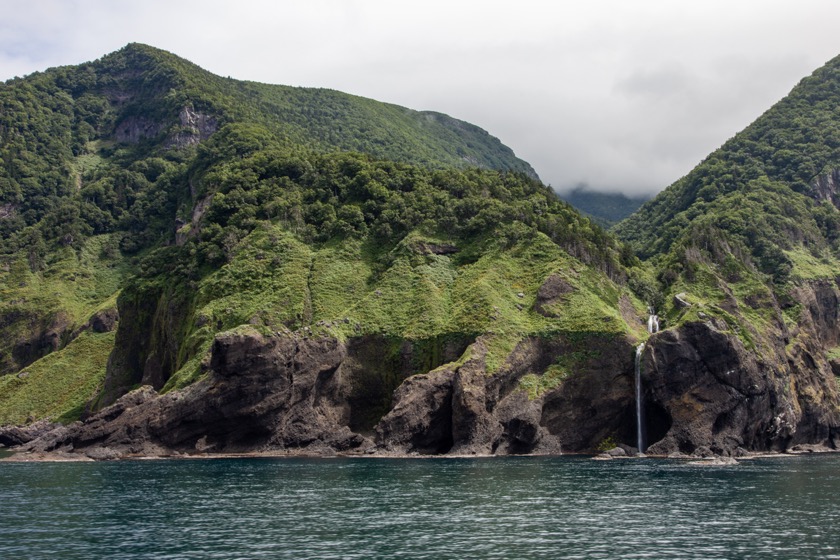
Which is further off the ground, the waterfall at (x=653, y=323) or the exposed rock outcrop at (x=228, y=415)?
the waterfall at (x=653, y=323)

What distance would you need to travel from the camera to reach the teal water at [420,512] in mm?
46125

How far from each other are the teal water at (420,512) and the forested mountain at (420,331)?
21698 millimetres

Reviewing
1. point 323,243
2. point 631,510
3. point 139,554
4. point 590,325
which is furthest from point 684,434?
point 139,554

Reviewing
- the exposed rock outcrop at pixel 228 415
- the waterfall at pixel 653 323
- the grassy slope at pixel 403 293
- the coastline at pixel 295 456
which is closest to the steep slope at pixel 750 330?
the waterfall at pixel 653 323

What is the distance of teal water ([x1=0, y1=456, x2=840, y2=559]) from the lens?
151 feet

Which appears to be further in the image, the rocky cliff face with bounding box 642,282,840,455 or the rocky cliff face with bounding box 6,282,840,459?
the rocky cliff face with bounding box 642,282,840,455

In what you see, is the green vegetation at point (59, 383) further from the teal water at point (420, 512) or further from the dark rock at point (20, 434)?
the teal water at point (420, 512)

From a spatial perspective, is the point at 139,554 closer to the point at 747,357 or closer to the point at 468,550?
the point at 468,550

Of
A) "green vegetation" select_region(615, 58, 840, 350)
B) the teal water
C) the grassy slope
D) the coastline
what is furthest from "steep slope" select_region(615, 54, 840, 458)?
the teal water

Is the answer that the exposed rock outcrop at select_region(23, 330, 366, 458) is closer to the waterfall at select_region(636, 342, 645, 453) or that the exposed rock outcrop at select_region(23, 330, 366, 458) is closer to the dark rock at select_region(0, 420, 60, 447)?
the dark rock at select_region(0, 420, 60, 447)

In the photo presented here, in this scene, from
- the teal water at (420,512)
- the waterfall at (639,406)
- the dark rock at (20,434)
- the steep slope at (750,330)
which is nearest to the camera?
the teal water at (420,512)

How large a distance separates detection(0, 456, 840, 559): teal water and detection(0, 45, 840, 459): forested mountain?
71.2ft

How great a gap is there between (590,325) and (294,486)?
63470 mm

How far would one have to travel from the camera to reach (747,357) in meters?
117
